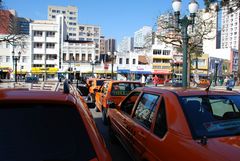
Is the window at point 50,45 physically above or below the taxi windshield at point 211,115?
above

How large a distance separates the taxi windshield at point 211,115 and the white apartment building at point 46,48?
8504 cm

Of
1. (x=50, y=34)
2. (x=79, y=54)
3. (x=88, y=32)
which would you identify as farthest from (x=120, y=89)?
(x=88, y=32)

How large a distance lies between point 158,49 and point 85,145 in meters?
96.9

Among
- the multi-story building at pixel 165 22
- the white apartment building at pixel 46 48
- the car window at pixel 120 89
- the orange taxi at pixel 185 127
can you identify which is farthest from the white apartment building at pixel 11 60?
the orange taxi at pixel 185 127

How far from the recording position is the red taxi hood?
3012mm

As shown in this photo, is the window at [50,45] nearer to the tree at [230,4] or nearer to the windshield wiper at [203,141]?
the tree at [230,4]

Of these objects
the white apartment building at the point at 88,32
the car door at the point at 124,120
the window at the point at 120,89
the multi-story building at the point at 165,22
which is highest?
the white apartment building at the point at 88,32

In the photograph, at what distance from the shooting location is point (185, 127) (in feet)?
12.6

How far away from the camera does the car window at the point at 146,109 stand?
16.7ft

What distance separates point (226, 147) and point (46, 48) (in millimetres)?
91106

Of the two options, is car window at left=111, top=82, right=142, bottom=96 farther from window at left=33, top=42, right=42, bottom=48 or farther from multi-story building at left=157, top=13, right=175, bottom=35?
window at left=33, top=42, right=42, bottom=48

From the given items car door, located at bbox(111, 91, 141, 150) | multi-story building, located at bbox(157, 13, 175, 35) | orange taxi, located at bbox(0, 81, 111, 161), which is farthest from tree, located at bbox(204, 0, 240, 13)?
multi-story building, located at bbox(157, 13, 175, 35)

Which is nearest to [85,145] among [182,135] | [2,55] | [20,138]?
[20,138]

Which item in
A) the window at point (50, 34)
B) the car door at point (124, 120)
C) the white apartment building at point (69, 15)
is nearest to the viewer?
the car door at point (124, 120)
